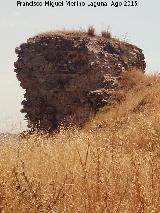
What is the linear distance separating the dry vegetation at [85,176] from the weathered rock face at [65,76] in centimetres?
570

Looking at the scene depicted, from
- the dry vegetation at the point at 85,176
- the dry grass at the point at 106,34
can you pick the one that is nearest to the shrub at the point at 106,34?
the dry grass at the point at 106,34

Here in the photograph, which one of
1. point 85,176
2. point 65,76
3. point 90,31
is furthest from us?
point 90,31

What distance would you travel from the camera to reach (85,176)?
11.8ft

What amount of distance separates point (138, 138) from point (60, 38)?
9420 millimetres

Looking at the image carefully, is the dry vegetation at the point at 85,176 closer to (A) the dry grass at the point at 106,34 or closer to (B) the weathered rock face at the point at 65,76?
(B) the weathered rock face at the point at 65,76

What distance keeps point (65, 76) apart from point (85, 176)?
1376 cm

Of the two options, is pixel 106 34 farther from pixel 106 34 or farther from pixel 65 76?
pixel 65 76

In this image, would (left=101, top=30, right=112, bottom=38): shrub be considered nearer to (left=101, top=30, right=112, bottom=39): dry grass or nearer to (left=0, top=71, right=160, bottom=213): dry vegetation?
(left=101, top=30, right=112, bottom=39): dry grass

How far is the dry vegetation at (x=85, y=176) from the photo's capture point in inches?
136

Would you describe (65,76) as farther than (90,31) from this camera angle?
No

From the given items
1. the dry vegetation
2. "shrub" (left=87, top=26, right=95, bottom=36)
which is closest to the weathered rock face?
"shrub" (left=87, top=26, right=95, bottom=36)

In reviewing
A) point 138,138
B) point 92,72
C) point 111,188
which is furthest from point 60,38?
point 111,188

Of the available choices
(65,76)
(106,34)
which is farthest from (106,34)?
(65,76)

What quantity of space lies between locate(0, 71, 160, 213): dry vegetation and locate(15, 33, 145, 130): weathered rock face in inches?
225
